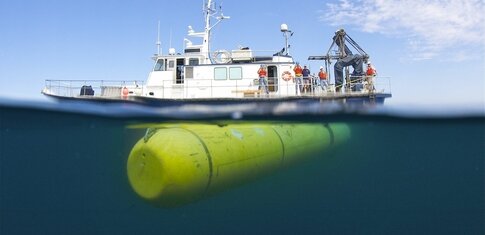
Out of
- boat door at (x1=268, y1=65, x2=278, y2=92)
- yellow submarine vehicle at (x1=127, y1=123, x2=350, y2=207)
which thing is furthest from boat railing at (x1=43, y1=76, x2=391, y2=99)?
yellow submarine vehicle at (x1=127, y1=123, x2=350, y2=207)

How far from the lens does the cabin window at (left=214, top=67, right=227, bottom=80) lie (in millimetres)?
20531

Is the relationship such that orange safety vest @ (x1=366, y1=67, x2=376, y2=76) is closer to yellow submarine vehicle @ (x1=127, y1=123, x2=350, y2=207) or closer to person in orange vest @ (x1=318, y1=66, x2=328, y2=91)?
person in orange vest @ (x1=318, y1=66, x2=328, y2=91)

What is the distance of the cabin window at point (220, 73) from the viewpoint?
2053cm

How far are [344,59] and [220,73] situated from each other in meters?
7.73

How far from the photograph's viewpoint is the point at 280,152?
7219 mm

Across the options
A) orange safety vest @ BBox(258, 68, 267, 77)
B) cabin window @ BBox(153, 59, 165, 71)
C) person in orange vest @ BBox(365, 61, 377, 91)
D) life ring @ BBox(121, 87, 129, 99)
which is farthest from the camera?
cabin window @ BBox(153, 59, 165, 71)

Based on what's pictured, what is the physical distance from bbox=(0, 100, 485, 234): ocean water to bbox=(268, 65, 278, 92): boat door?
5055mm

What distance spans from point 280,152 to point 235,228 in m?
35.3

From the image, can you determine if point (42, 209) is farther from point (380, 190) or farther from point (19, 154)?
point (380, 190)

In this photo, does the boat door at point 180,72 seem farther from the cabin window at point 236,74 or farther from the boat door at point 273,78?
the boat door at point 273,78

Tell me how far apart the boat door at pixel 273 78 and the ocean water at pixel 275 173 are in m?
5.06

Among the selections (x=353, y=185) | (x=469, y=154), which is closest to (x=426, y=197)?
(x=353, y=185)

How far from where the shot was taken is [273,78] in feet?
67.5

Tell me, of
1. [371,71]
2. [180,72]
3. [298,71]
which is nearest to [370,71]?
[371,71]
